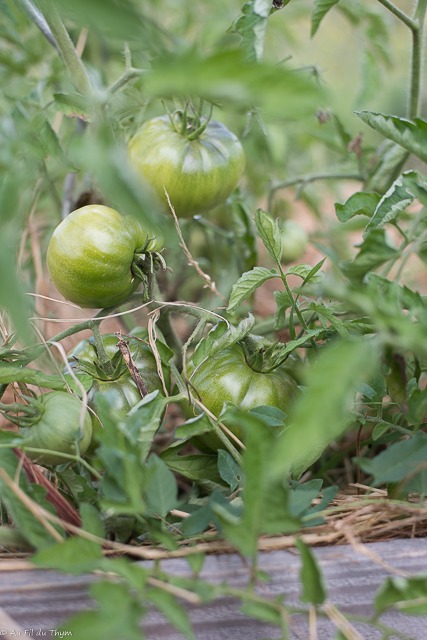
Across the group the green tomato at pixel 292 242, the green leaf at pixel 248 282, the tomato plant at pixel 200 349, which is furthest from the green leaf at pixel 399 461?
the green tomato at pixel 292 242

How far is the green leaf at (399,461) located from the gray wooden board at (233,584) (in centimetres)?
7

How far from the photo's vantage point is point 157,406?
51 centimetres

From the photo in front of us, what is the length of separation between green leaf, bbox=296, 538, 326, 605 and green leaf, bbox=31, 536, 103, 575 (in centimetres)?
13

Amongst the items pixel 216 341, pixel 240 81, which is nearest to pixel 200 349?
pixel 216 341

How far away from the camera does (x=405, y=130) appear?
1.83ft

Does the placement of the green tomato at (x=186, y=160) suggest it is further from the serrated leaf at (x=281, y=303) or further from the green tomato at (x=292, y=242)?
the green tomato at (x=292, y=242)

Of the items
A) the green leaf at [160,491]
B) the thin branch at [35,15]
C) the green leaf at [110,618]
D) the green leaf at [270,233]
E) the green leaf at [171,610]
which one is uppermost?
the thin branch at [35,15]

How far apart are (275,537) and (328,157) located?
5.41 feet

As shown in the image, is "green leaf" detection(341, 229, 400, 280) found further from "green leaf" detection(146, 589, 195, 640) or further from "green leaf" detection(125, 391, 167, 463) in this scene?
"green leaf" detection(146, 589, 195, 640)

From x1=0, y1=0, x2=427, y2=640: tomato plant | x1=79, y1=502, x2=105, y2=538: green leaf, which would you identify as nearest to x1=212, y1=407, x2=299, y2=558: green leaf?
x1=0, y1=0, x2=427, y2=640: tomato plant

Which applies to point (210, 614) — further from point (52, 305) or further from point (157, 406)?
point (52, 305)

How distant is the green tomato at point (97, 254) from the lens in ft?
1.94

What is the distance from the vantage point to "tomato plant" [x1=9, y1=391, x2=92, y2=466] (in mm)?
500

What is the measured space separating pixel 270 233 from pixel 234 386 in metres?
0.16
